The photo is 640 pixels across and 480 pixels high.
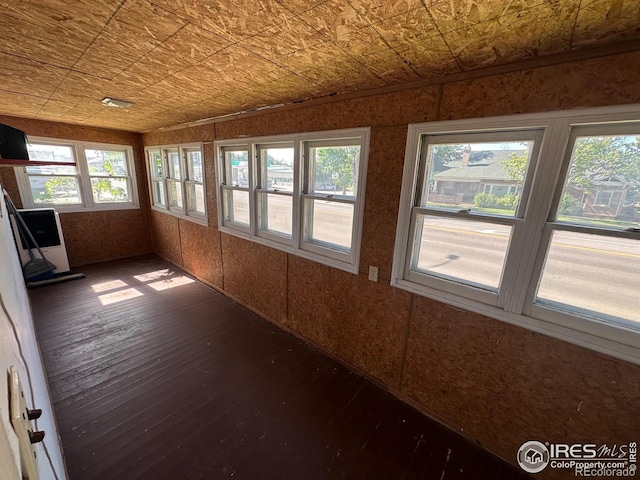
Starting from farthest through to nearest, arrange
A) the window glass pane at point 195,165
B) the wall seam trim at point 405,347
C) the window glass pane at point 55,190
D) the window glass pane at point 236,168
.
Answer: the window glass pane at point 55,190 → the window glass pane at point 195,165 → the window glass pane at point 236,168 → the wall seam trim at point 405,347

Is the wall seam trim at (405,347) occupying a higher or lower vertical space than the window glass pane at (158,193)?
lower

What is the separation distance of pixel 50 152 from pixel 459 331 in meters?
6.23

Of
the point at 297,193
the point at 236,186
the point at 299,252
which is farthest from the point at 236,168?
the point at 299,252

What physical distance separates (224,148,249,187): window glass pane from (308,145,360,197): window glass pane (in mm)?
1006

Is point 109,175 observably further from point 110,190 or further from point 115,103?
point 115,103

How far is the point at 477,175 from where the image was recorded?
165 cm

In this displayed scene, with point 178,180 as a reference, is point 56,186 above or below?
below

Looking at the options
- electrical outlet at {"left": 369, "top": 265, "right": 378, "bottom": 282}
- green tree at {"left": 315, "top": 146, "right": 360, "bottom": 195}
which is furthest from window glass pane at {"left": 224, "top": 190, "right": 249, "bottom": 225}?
electrical outlet at {"left": 369, "top": 265, "right": 378, "bottom": 282}

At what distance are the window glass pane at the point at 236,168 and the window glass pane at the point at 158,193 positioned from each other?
231 centimetres

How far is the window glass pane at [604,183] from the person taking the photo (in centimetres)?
125

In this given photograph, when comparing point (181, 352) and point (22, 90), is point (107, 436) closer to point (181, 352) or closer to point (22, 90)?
point (181, 352)

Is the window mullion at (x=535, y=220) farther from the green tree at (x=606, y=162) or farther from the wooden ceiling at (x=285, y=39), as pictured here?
the wooden ceiling at (x=285, y=39)

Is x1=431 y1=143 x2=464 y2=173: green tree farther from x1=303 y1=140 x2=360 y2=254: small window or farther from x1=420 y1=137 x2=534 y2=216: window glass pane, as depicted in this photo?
x1=303 y1=140 x2=360 y2=254: small window

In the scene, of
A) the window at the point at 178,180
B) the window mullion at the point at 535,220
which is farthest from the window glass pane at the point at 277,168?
the window mullion at the point at 535,220
